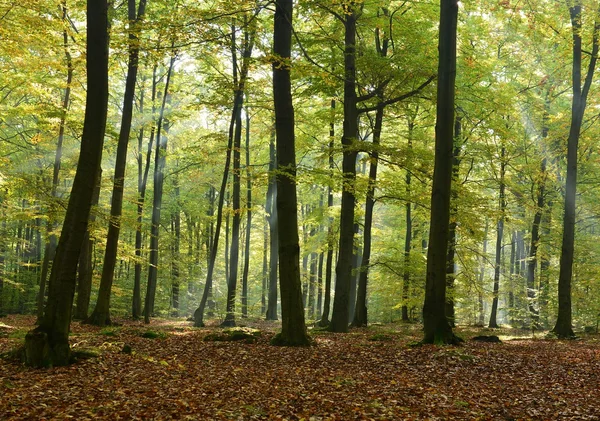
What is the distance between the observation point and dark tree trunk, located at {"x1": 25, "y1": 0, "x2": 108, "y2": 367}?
718cm

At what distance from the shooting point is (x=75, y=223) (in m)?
7.43

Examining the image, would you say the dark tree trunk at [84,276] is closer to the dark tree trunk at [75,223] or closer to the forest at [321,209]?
the forest at [321,209]

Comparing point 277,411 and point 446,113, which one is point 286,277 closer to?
point 277,411

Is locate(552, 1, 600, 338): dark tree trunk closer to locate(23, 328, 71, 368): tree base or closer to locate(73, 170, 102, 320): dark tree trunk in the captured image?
locate(23, 328, 71, 368): tree base

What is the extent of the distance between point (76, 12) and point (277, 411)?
49.7ft

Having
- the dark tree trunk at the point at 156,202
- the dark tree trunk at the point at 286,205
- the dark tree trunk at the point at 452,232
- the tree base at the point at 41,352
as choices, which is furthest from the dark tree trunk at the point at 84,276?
the dark tree trunk at the point at 452,232

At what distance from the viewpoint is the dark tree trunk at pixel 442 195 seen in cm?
980

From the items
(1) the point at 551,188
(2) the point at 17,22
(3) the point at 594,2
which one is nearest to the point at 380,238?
(1) the point at 551,188

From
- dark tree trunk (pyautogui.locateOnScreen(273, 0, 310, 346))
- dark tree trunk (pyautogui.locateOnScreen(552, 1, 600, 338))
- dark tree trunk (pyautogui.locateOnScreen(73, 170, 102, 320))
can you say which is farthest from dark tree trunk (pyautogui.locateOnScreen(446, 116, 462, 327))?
dark tree trunk (pyautogui.locateOnScreen(73, 170, 102, 320))

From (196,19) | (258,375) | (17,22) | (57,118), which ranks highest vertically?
(17,22)

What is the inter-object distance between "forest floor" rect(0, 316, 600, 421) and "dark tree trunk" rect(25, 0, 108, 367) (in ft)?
1.29

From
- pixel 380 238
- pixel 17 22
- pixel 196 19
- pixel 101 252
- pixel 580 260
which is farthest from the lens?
pixel 380 238

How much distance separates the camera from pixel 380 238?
102 feet

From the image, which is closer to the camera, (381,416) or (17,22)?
(381,416)
